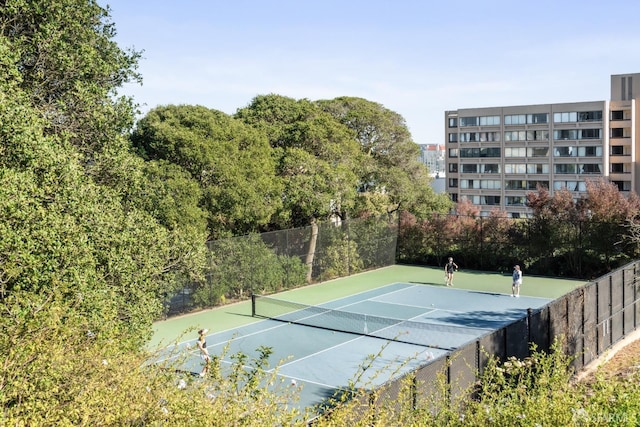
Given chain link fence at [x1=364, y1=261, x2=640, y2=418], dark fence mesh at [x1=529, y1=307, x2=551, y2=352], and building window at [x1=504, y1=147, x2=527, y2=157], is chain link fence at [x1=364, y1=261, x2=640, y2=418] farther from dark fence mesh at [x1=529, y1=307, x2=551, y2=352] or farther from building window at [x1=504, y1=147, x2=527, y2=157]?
building window at [x1=504, y1=147, x2=527, y2=157]

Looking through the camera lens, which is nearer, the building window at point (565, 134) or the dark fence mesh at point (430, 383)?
the dark fence mesh at point (430, 383)

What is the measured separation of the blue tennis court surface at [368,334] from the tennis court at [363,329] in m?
Result: 0.03

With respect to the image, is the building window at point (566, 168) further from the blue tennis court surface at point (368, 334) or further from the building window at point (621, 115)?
the blue tennis court surface at point (368, 334)

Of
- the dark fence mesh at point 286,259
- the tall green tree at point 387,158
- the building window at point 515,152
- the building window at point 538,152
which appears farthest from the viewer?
the building window at point 515,152

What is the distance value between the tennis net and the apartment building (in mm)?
51867

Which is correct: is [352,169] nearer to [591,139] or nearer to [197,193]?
[197,193]

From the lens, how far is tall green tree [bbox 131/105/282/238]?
25.8 metres

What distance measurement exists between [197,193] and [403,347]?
9525 mm

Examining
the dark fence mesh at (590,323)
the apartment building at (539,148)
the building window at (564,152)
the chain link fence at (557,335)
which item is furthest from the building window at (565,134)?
the dark fence mesh at (590,323)

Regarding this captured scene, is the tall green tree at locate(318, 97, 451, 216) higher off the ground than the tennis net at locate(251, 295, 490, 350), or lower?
higher

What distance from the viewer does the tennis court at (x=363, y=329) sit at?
59.4 ft

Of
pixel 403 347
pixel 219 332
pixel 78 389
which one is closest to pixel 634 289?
pixel 403 347

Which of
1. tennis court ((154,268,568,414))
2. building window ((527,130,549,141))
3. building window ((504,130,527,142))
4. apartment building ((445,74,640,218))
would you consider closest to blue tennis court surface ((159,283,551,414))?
tennis court ((154,268,568,414))

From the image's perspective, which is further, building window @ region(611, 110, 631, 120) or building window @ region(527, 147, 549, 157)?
building window @ region(527, 147, 549, 157)
